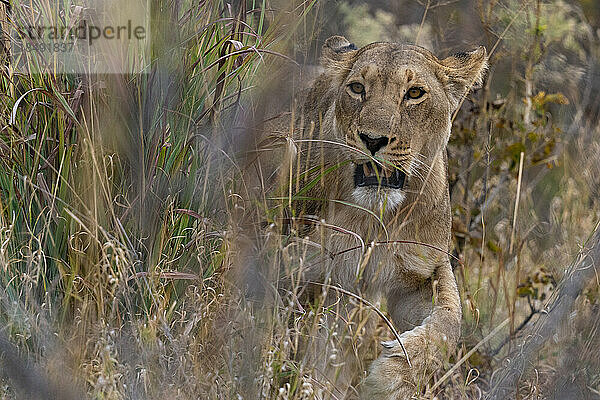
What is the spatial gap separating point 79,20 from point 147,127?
0.56m

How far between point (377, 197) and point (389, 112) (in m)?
0.27

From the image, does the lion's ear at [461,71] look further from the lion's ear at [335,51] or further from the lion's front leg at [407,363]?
the lion's front leg at [407,363]

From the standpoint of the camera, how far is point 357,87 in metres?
2.89

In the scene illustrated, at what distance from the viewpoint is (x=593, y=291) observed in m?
3.12

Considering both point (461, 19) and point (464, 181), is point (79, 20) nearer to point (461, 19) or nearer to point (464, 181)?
point (464, 181)

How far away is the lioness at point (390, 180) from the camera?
273 centimetres

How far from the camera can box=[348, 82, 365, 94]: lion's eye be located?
9.44 ft

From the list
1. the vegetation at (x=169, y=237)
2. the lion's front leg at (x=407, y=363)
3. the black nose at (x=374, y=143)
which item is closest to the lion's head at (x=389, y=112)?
the black nose at (x=374, y=143)

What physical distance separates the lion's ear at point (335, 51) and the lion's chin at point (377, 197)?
568 millimetres

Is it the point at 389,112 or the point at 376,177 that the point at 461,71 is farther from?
the point at 376,177

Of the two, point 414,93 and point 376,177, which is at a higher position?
point 414,93

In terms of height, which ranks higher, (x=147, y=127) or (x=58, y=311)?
(x=147, y=127)

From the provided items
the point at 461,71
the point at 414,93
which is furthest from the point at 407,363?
the point at 461,71

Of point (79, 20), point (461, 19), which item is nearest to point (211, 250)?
point (79, 20)
